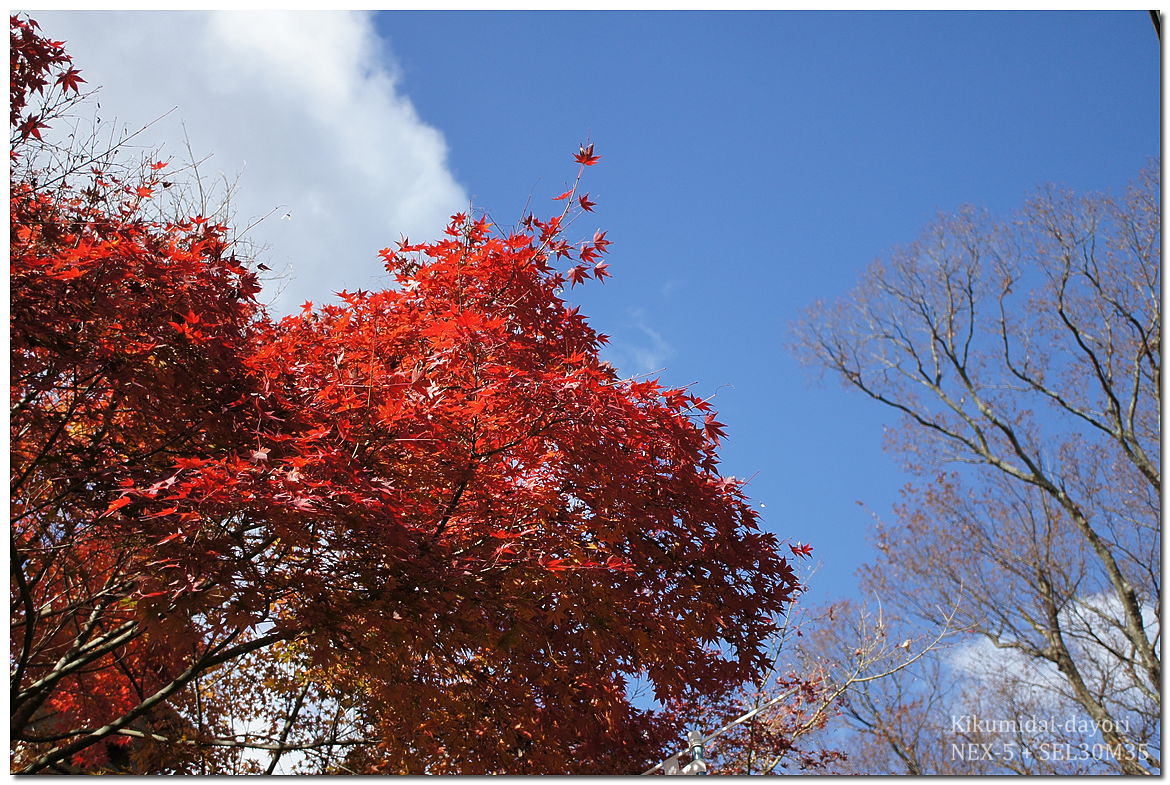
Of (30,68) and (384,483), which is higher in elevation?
(30,68)

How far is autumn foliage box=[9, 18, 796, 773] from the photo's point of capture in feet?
11.0

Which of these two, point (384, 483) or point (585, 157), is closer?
point (384, 483)

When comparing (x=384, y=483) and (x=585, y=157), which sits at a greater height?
(x=585, y=157)

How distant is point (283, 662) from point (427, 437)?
3.60m

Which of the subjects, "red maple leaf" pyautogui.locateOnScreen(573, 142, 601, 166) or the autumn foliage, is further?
"red maple leaf" pyautogui.locateOnScreen(573, 142, 601, 166)

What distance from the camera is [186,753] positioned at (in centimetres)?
605

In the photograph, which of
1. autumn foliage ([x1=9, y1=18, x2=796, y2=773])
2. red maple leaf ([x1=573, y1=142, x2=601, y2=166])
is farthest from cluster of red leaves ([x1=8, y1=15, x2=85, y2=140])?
red maple leaf ([x1=573, y1=142, x2=601, y2=166])

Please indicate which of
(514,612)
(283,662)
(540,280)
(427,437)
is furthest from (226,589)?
(283,662)

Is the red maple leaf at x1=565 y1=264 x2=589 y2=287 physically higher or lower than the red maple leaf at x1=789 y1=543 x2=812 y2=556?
higher

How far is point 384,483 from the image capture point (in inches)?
122

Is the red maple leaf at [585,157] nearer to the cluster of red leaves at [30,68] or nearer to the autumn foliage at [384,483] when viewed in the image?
the autumn foliage at [384,483]

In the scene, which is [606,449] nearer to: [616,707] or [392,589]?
[392,589]

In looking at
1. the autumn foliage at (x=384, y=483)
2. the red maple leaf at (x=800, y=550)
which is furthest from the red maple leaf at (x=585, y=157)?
the red maple leaf at (x=800, y=550)

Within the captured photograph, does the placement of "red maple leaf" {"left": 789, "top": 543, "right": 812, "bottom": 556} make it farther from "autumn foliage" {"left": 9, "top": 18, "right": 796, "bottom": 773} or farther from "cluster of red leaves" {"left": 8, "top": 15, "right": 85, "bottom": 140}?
"cluster of red leaves" {"left": 8, "top": 15, "right": 85, "bottom": 140}
